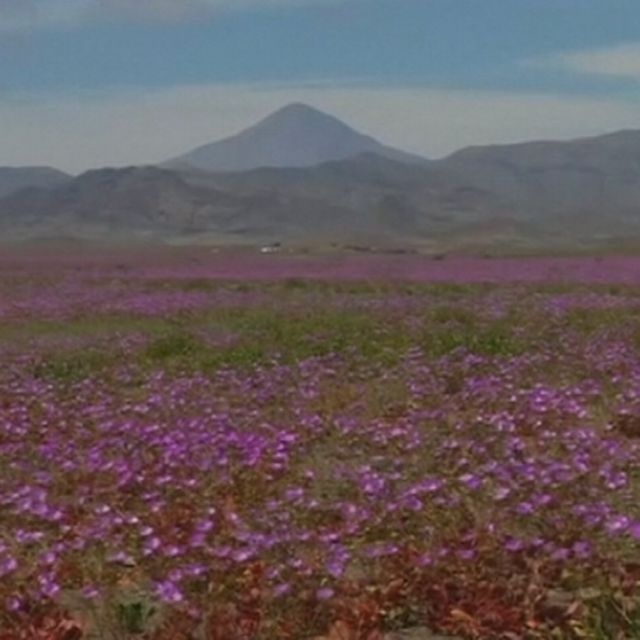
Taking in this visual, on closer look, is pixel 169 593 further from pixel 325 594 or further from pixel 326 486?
pixel 326 486

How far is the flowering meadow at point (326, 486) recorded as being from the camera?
23.9 feet

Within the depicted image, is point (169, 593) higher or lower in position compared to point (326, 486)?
higher

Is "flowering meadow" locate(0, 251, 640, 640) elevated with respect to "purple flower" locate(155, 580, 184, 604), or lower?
lower

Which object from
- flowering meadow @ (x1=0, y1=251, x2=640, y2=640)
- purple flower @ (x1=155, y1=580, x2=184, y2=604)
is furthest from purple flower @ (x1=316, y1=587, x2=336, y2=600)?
purple flower @ (x1=155, y1=580, x2=184, y2=604)

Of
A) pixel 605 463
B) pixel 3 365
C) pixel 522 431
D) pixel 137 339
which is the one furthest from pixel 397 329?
pixel 605 463

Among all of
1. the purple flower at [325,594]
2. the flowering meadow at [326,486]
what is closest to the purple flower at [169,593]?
the flowering meadow at [326,486]

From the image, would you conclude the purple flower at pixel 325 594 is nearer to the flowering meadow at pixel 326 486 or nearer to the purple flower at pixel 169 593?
the flowering meadow at pixel 326 486

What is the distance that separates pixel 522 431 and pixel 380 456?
1.17 metres

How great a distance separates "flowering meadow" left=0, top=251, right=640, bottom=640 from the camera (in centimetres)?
729

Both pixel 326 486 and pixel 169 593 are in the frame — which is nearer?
pixel 169 593

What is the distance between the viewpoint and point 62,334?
25.9 m

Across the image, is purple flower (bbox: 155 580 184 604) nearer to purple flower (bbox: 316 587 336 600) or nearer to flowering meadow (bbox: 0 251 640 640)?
flowering meadow (bbox: 0 251 640 640)

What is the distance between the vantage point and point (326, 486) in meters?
10.4

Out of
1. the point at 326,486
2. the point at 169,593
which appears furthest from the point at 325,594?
the point at 326,486
